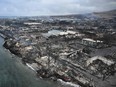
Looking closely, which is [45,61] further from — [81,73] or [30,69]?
[81,73]

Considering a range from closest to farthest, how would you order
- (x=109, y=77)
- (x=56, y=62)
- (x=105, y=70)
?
(x=109, y=77)
(x=105, y=70)
(x=56, y=62)

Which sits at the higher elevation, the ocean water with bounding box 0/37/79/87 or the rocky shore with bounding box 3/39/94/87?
the rocky shore with bounding box 3/39/94/87

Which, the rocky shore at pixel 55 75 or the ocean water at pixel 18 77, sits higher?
the rocky shore at pixel 55 75

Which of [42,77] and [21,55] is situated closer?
[42,77]

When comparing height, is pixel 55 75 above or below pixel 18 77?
above

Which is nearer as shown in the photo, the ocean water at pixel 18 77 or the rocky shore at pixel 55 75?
the ocean water at pixel 18 77

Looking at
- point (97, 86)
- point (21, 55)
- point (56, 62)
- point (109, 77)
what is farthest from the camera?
point (21, 55)

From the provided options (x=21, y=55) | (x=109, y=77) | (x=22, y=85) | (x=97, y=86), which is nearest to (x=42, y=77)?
(x=22, y=85)

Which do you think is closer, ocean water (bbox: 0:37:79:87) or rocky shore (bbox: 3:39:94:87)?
ocean water (bbox: 0:37:79:87)

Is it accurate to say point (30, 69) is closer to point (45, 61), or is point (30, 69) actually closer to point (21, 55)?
point (45, 61)

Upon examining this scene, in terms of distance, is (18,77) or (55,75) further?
(55,75)
